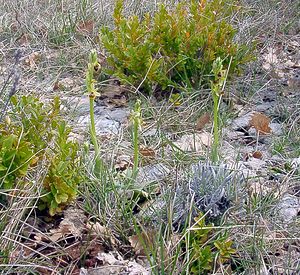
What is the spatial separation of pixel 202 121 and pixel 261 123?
1.16 ft

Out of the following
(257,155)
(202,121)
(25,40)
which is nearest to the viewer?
(257,155)

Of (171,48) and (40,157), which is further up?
(40,157)

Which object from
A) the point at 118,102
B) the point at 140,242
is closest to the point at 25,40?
the point at 118,102

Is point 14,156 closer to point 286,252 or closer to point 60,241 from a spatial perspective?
point 60,241

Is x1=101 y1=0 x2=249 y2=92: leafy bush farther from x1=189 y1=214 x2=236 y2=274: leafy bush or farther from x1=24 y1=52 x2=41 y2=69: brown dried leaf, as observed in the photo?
x1=189 y1=214 x2=236 y2=274: leafy bush

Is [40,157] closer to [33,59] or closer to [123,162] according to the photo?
[123,162]

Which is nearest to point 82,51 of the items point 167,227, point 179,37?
point 179,37

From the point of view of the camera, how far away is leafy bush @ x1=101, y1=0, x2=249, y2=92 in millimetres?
3559

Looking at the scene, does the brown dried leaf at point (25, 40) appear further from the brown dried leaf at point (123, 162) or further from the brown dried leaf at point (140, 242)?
the brown dried leaf at point (140, 242)

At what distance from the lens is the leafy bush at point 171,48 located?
3559 millimetres

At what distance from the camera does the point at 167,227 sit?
81.2 inches

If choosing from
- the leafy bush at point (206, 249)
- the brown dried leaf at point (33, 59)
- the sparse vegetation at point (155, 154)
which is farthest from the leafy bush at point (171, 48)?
the leafy bush at point (206, 249)

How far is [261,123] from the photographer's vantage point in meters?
3.23

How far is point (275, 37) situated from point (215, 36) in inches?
44.4
